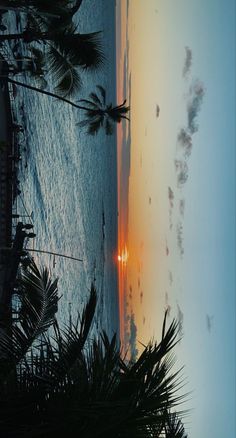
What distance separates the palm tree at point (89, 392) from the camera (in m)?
6.61

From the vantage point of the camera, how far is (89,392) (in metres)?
6.85

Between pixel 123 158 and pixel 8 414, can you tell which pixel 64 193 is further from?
pixel 123 158

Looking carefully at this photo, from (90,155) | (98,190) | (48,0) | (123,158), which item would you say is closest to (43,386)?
(48,0)

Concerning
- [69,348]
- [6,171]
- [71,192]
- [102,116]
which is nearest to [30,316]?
[69,348]

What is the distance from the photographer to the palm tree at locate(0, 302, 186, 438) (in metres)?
6.61

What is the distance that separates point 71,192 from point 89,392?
55080 mm

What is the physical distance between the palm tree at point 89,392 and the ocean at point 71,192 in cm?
2103

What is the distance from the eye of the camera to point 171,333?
279 inches

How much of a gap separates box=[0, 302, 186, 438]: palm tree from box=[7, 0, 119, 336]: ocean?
21030 mm

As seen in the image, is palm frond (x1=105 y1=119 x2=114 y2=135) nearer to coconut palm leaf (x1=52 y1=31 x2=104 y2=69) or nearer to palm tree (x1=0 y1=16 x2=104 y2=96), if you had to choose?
palm tree (x1=0 y1=16 x2=104 y2=96)

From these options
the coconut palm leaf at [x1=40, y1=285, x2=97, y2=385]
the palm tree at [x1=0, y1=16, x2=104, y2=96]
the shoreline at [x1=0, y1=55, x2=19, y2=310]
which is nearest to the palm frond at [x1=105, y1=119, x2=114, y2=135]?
the shoreline at [x1=0, y1=55, x2=19, y2=310]

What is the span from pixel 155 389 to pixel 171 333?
31.5 inches

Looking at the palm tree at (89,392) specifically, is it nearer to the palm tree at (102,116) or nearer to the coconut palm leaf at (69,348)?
the coconut palm leaf at (69,348)

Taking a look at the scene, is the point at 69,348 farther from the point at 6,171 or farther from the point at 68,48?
the point at 6,171
